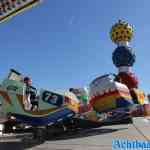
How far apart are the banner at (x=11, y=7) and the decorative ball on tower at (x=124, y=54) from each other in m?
9.40

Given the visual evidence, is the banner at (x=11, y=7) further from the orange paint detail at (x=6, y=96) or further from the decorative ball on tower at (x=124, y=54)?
the decorative ball on tower at (x=124, y=54)

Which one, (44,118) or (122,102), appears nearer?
(44,118)

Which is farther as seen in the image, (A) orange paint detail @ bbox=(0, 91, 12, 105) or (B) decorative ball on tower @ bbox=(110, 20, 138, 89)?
(B) decorative ball on tower @ bbox=(110, 20, 138, 89)

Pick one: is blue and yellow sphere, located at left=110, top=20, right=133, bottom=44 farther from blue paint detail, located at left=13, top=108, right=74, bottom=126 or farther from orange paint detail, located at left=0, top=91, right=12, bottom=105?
orange paint detail, located at left=0, top=91, right=12, bottom=105

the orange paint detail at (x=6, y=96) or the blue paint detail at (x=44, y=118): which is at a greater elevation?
the orange paint detail at (x=6, y=96)

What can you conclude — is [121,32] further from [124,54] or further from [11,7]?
[11,7]

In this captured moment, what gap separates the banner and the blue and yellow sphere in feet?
33.5

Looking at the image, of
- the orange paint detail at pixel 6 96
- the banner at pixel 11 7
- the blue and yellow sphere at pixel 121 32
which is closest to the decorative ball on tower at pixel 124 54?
the blue and yellow sphere at pixel 121 32

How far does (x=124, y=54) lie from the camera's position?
786 inches

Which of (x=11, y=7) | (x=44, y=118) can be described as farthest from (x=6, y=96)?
(x=11, y=7)

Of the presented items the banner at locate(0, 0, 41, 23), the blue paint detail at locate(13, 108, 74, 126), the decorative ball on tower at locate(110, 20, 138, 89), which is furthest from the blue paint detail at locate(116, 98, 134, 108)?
the decorative ball on tower at locate(110, 20, 138, 89)

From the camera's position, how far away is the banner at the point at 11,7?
417 inches

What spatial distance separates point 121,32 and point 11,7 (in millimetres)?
10501

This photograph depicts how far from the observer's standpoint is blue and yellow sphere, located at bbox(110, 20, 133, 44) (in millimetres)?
20625
